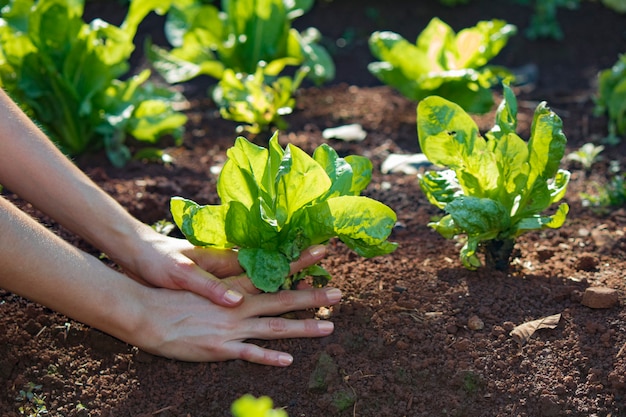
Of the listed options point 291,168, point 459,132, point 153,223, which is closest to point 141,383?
point 291,168

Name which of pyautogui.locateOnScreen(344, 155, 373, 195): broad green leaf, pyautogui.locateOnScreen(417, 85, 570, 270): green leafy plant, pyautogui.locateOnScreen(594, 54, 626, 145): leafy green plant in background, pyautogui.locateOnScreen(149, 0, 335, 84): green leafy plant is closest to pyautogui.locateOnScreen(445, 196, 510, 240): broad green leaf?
pyautogui.locateOnScreen(417, 85, 570, 270): green leafy plant

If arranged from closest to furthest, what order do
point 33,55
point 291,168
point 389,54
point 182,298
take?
point 291,168 < point 182,298 < point 33,55 < point 389,54

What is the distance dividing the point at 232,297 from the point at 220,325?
9cm

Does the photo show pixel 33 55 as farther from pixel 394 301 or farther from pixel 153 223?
pixel 394 301

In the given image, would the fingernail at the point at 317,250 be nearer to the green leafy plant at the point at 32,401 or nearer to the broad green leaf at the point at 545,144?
the broad green leaf at the point at 545,144

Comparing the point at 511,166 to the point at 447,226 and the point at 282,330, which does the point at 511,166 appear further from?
the point at 282,330

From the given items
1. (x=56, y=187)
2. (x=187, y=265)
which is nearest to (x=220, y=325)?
(x=187, y=265)

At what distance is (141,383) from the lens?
2.31m

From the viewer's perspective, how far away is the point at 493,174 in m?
2.48

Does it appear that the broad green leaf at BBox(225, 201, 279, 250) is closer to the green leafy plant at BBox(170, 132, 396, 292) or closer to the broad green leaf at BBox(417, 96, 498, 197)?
the green leafy plant at BBox(170, 132, 396, 292)

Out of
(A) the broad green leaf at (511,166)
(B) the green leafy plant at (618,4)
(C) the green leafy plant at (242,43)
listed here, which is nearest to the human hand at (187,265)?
(A) the broad green leaf at (511,166)

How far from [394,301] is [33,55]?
1964mm

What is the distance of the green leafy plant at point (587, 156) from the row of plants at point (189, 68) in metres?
0.21

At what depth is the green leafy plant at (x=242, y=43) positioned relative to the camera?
4.16 m
